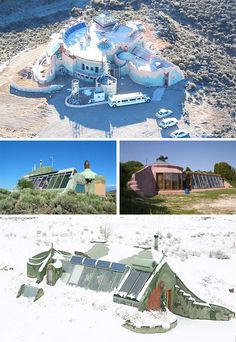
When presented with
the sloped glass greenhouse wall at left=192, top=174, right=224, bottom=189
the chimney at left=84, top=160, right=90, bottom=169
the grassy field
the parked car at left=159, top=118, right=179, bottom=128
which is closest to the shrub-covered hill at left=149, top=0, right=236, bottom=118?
the parked car at left=159, top=118, right=179, bottom=128

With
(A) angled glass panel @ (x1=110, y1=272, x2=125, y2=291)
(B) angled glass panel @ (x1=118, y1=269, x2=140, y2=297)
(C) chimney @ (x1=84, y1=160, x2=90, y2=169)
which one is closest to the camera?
(B) angled glass panel @ (x1=118, y1=269, x2=140, y2=297)

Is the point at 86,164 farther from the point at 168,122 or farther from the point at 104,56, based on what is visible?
the point at 104,56

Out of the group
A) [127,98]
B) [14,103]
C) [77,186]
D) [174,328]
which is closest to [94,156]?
[77,186]

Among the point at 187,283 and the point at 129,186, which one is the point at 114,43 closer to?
the point at 129,186

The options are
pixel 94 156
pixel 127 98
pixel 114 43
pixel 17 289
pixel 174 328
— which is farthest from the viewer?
pixel 114 43

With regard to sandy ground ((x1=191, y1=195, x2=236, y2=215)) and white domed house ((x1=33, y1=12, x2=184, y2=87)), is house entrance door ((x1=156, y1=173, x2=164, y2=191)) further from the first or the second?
white domed house ((x1=33, y1=12, x2=184, y2=87))

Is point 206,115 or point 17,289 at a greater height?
point 206,115
